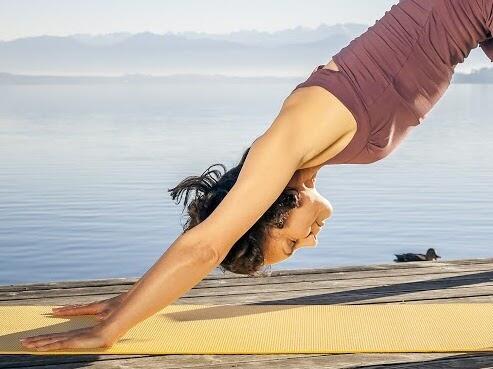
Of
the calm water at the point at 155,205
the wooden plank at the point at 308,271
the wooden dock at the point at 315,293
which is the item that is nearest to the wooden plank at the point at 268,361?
Answer: the wooden dock at the point at 315,293

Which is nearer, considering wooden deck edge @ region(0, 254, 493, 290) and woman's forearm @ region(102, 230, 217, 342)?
woman's forearm @ region(102, 230, 217, 342)

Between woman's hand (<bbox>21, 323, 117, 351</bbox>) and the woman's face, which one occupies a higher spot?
the woman's face

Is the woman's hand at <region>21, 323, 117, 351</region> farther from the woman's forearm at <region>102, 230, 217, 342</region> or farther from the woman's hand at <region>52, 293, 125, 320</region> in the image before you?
the woman's hand at <region>52, 293, 125, 320</region>

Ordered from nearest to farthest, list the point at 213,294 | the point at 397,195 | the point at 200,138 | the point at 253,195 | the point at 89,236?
the point at 253,195 → the point at 213,294 → the point at 89,236 → the point at 397,195 → the point at 200,138

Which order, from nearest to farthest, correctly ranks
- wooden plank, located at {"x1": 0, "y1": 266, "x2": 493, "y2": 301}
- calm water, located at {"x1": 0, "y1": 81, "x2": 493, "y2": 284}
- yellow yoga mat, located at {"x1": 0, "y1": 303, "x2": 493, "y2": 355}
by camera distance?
yellow yoga mat, located at {"x1": 0, "y1": 303, "x2": 493, "y2": 355} < wooden plank, located at {"x1": 0, "y1": 266, "x2": 493, "y2": 301} < calm water, located at {"x1": 0, "y1": 81, "x2": 493, "y2": 284}

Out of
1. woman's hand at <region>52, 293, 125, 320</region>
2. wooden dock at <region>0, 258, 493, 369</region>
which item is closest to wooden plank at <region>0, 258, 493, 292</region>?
wooden dock at <region>0, 258, 493, 369</region>

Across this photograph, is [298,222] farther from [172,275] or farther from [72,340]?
[72,340]

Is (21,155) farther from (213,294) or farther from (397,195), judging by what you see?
(213,294)

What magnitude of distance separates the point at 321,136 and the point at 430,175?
48.2 feet

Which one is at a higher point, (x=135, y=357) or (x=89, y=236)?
(x=89, y=236)

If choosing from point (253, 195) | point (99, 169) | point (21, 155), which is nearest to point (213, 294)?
point (253, 195)

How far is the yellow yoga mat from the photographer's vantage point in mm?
3240

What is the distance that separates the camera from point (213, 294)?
161 inches

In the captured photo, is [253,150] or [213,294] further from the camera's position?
[213,294]
